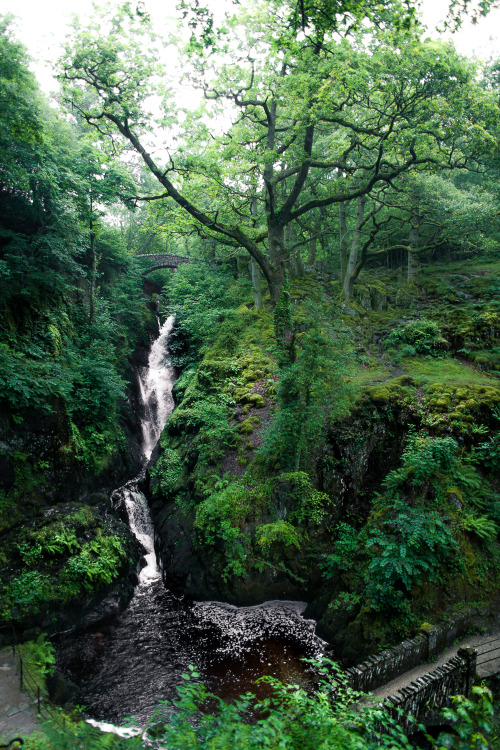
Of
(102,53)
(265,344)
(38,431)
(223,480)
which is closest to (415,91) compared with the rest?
(102,53)

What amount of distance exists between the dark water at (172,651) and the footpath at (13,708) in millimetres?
1099

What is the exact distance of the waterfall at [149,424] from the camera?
12977mm

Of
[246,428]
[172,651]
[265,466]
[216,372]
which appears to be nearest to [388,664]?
[172,651]

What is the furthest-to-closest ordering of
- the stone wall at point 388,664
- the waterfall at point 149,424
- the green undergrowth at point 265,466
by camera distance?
the waterfall at point 149,424, the green undergrowth at point 265,466, the stone wall at point 388,664

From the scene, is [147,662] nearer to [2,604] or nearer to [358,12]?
[2,604]

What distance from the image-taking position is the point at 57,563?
980cm

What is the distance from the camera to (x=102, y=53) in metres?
9.67

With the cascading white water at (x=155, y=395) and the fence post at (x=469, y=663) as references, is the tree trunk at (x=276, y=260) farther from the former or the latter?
the fence post at (x=469, y=663)

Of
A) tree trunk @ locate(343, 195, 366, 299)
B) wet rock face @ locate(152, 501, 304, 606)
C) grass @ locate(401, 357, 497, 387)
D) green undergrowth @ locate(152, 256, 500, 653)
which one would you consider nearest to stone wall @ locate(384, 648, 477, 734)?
green undergrowth @ locate(152, 256, 500, 653)

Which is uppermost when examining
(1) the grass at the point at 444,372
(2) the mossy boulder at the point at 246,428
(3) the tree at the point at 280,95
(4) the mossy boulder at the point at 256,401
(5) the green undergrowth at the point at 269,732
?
(3) the tree at the point at 280,95

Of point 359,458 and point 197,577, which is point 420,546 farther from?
point 197,577

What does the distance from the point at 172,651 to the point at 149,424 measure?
1043 cm

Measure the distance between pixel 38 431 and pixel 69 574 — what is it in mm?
4060

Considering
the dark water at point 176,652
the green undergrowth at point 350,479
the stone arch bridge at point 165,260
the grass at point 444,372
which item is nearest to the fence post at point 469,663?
the green undergrowth at point 350,479
